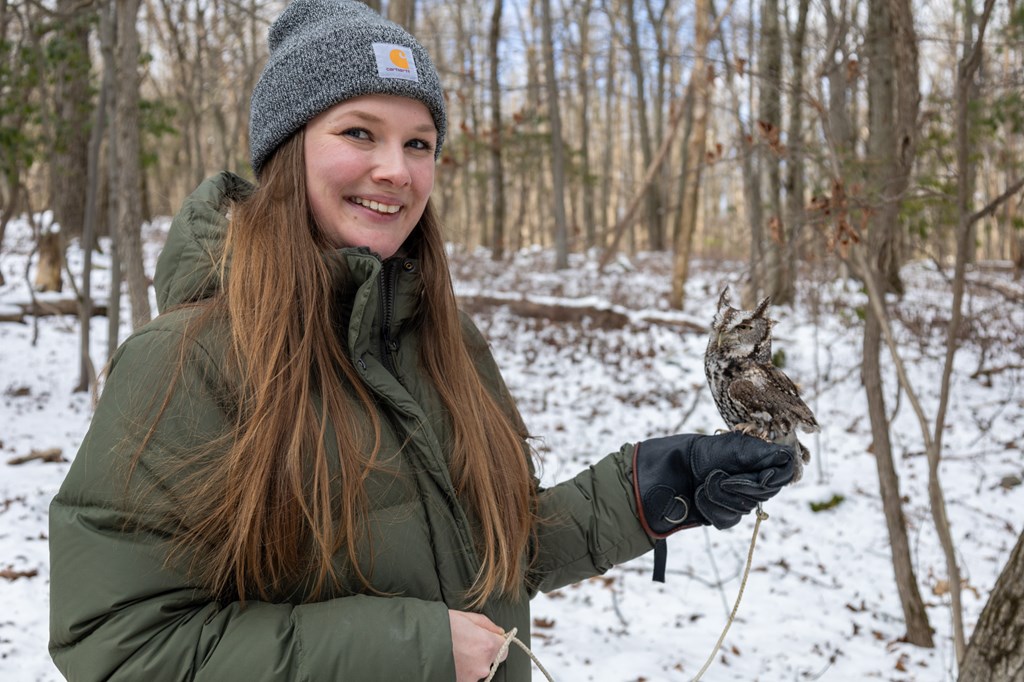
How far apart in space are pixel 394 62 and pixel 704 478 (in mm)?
1168

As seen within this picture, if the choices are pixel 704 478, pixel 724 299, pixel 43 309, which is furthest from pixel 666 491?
pixel 43 309

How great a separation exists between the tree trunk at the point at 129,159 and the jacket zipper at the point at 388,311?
4.38 metres

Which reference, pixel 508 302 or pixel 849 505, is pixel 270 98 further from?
pixel 508 302

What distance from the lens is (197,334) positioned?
4.20 feet

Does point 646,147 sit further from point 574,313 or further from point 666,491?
point 666,491

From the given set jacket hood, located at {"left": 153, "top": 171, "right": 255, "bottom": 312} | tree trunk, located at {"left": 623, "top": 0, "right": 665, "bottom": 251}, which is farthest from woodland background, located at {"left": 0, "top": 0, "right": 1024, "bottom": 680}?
tree trunk, located at {"left": 623, "top": 0, "right": 665, "bottom": 251}

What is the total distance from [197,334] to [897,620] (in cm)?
477

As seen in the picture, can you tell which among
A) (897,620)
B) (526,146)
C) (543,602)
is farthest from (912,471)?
(526,146)

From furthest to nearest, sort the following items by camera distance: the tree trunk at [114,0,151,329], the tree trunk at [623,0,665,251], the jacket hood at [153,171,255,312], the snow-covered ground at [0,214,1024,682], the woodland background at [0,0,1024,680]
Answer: the tree trunk at [623,0,665,251] < the tree trunk at [114,0,151,329] < the snow-covered ground at [0,214,1024,682] < the woodland background at [0,0,1024,680] < the jacket hood at [153,171,255,312]

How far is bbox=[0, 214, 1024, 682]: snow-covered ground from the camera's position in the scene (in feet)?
13.3

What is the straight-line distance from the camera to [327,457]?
1285 millimetres

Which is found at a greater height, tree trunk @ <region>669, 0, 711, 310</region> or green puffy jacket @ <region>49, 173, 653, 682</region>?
tree trunk @ <region>669, 0, 711, 310</region>

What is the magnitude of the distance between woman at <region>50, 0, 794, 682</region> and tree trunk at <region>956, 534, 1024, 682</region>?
37.7 inches

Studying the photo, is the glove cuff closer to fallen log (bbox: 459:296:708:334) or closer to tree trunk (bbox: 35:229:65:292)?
fallen log (bbox: 459:296:708:334)
